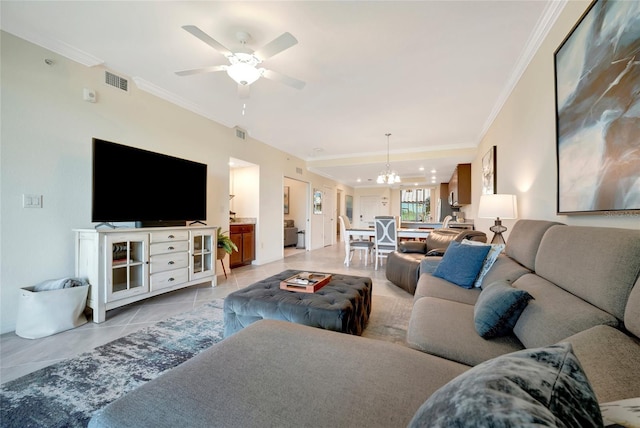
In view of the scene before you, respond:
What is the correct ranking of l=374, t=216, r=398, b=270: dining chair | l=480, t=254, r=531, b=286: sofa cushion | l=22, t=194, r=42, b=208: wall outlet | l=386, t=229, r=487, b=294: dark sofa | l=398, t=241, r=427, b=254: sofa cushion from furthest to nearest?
l=374, t=216, r=398, b=270: dining chair, l=398, t=241, r=427, b=254: sofa cushion, l=386, t=229, r=487, b=294: dark sofa, l=22, t=194, r=42, b=208: wall outlet, l=480, t=254, r=531, b=286: sofa cushion

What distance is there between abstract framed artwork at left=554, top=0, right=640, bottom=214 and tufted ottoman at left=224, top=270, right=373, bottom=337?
1546mm

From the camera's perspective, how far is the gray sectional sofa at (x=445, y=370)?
40cm

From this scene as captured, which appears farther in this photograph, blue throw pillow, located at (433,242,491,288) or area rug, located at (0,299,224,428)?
blue throw pillow, located at (433,242,491,288)

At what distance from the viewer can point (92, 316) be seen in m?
2.44

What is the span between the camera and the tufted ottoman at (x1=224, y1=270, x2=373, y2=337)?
5.55ft

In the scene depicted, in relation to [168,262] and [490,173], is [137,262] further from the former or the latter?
[490,173]

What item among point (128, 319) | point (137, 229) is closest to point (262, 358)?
point (128, 319)

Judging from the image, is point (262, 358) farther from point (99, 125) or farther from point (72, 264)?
point (99, 125)

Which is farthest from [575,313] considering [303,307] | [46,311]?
[46,311]

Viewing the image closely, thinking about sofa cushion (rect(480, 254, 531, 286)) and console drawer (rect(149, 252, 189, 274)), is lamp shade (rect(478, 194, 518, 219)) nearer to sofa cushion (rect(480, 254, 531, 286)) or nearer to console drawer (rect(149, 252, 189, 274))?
sofa cushion (rect(480, 254, 531, 286))

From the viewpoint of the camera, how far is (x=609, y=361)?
679 millimetres

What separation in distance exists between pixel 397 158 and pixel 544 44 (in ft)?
12.6

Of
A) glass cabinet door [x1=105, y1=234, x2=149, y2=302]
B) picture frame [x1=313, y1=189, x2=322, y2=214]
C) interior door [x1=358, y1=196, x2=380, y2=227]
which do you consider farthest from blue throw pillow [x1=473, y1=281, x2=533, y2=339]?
interior door [x1=358, y1=196, x2=380, y2=227]

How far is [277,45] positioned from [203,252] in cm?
273
